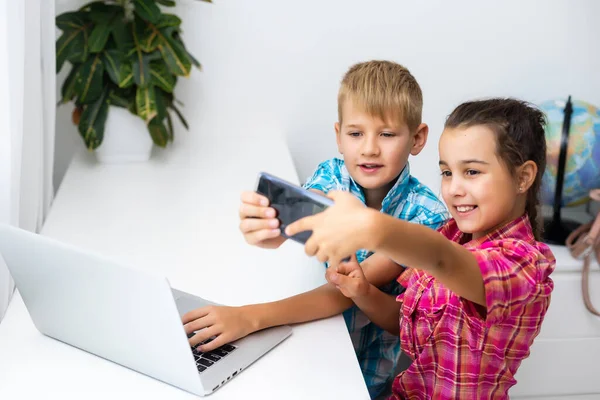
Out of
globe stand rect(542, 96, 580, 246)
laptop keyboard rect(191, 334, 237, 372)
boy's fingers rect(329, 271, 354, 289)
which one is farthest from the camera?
globe stand rect(542, 96, 580, 246)

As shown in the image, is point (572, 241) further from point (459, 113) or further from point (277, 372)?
point (277, 372)

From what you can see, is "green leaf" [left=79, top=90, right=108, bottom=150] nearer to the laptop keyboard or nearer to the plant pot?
the plant pot

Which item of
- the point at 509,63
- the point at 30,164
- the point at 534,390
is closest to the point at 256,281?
the point at 30,164

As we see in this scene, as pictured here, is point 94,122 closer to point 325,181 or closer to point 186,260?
point 186,260

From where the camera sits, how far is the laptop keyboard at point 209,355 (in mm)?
1021

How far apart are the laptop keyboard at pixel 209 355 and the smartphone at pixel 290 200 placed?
0.22 meters

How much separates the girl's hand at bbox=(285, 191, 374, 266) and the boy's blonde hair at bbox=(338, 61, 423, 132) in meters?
0.52

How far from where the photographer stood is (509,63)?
2.29 meters

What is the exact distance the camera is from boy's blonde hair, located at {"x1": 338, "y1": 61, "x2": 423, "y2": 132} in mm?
1307

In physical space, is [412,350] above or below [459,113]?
below

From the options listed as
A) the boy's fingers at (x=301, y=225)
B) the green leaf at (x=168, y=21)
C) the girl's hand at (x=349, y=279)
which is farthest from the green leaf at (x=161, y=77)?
the boy's fingers at (x=301, y=225)

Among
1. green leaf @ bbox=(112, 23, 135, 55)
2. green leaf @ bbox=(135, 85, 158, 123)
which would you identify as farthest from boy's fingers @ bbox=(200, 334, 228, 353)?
green leaf @ bbox=(112, 23, 135, 55)

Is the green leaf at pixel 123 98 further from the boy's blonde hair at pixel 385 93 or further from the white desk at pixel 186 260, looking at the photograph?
the boy's blonde hair at pixel 385 93

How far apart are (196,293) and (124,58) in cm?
92
